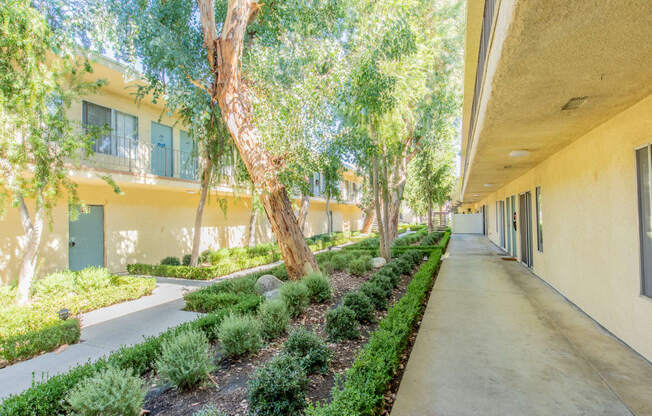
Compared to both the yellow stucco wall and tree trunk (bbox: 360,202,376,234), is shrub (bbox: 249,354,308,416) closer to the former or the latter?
the yellow stucco wall

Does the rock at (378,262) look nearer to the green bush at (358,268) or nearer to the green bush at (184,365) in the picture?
the green bush at (358,268)

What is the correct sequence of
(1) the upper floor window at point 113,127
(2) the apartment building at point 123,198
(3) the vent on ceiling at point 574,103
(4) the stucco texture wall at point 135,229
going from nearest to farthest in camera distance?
(3) the vent on ceiling at point 574,103 → (4) the stucco texture wall at point 135,229 → (2) the apartment building at point 123,198 → (1) the upper floor window at point 113,127

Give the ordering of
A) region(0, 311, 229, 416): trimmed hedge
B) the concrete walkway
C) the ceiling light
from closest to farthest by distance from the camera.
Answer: region(0, 311, 229, 416): trimmed hedge → the concrete walkway → the ceiling light

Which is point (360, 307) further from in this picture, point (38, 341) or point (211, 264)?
point (211, 264)

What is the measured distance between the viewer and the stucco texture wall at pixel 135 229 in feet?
28.9

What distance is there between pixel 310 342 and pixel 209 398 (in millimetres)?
1151

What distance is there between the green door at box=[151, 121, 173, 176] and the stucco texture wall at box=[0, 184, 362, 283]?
831 millimetres

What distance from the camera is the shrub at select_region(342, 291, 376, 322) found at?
508cm

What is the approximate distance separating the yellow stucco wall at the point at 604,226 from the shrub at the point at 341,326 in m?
3.48

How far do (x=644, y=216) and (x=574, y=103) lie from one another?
163 centimetres

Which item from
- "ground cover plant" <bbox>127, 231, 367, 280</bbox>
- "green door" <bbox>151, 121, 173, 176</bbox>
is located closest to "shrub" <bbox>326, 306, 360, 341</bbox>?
"ground cover plant" <bbox>127, 231, 367, 280</bbox>

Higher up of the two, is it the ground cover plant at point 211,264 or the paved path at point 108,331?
the ground cover plant at point 211,264

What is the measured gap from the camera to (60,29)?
7012 millimetres

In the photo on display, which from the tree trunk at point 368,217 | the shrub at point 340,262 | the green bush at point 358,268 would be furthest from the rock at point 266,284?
the tree trunk at point 368,217
